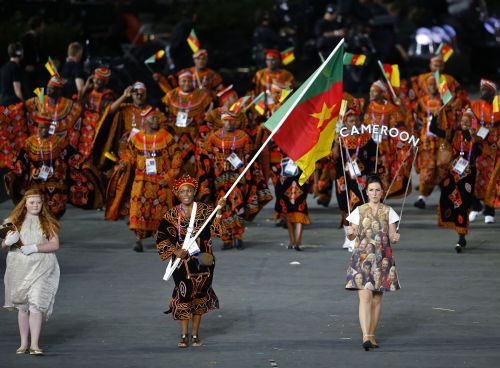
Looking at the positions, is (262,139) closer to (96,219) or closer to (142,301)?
(96,219)

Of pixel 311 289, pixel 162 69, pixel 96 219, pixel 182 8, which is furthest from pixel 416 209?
pixel 182 8

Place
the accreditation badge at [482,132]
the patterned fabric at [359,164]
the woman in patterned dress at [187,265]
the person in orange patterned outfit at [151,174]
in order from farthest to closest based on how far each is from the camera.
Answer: the accreditation badge at [482,132] < the patterned fabric at [359,164] < the person in orange patterned outfit at [151,174] < the woman in patterned dress at [187,265]

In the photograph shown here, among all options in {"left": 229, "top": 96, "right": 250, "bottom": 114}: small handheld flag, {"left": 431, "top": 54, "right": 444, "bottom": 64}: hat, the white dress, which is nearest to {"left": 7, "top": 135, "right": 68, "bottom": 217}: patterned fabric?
{"left": 229, "top": 96, "right": 250, "bottom": 114}: small handheld flag

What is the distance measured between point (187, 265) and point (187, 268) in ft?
0.08

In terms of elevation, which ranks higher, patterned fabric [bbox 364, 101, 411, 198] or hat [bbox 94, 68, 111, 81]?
hat [bbox 94, 68, 111, 81]

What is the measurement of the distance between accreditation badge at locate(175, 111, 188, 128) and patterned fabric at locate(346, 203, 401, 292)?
7.65 m

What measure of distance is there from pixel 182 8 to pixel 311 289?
20.2 meters

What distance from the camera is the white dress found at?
1094 centimetres

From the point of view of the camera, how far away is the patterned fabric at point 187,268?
11.3 m

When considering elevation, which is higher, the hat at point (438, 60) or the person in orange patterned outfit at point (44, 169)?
the hat at point (438, 60)

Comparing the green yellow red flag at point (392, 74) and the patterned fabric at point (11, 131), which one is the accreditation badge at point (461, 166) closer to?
the green yellow red flag at point (392, 74)

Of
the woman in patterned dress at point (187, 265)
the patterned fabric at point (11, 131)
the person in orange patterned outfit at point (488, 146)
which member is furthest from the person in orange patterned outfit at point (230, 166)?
the woman in patterned dress at point (187, 265)

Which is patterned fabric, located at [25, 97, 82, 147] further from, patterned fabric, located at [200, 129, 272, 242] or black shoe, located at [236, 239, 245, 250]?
black shoe, located at [236, 239, 245, 250]

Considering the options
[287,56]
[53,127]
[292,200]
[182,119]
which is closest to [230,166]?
[292,200]
